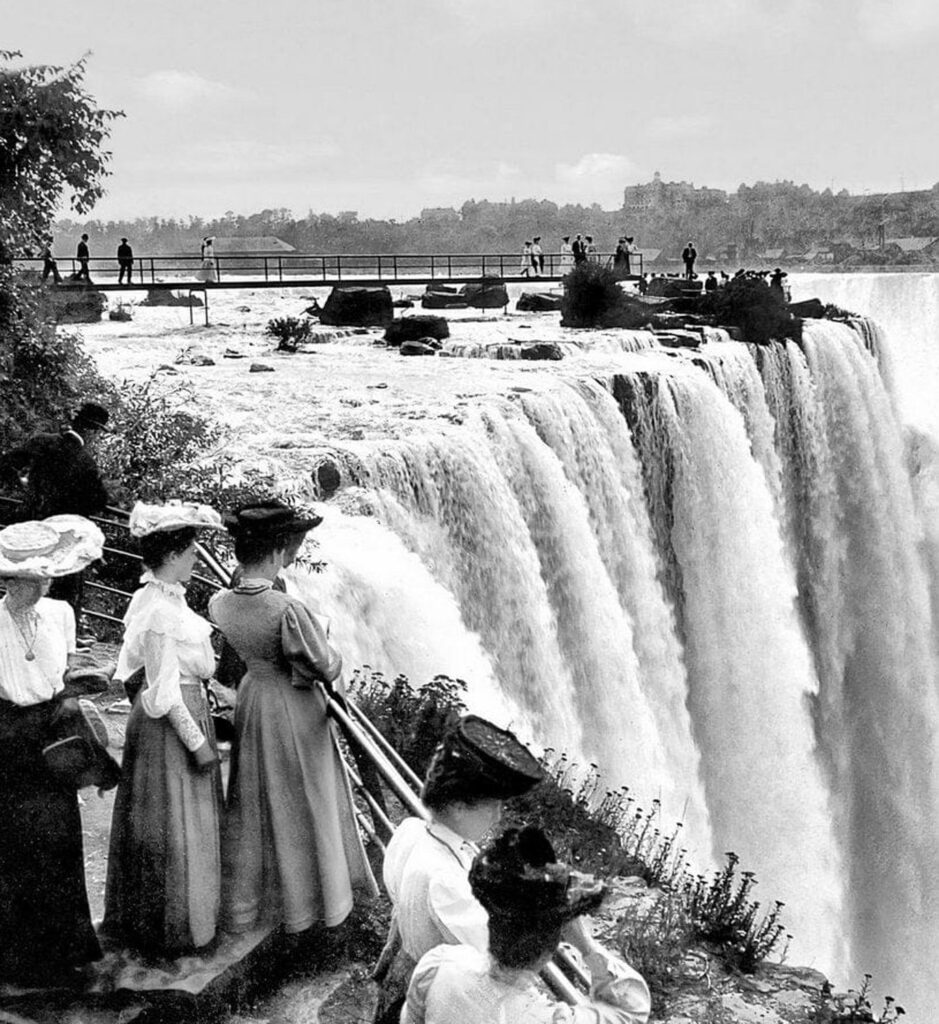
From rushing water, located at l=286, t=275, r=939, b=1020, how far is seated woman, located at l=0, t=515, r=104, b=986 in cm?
539

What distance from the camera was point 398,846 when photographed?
121 inches

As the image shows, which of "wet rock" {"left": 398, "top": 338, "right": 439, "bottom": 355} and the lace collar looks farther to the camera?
"wet rock" {"left": 398, "top": 338, "right": 439, "bottom": 355}

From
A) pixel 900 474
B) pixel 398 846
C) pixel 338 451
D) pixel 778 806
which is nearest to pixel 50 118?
pixel 338 451

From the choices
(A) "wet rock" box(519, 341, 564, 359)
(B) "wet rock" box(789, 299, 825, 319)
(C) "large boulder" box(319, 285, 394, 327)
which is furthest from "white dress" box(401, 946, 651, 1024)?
(B) "wet rock" box(789, 299, 825, 319)

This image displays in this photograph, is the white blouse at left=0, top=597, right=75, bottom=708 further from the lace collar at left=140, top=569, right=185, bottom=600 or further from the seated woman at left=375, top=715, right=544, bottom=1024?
the seated woman at left=375, top=715, right=544, bottom=1024

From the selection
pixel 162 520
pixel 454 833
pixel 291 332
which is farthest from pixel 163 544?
pixel 291 332

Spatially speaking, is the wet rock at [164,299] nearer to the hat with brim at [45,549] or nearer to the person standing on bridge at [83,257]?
the person standing on bridge at [83,257]

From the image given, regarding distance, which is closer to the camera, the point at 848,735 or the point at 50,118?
the point at 50,118

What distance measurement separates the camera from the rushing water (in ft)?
41.3

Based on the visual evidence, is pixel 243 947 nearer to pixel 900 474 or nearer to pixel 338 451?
pixel 338 451

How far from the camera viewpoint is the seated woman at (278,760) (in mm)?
4199

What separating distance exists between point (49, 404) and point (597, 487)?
7119mm

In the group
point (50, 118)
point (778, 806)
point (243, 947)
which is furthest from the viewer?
point (778, 806)

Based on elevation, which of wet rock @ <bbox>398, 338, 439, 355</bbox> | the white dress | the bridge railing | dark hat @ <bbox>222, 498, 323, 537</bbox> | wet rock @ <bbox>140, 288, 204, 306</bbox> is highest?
the bridge railing
